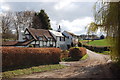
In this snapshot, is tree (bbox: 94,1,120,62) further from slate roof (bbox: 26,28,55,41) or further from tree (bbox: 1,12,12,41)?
tree (bbox: 1,12,12,41)

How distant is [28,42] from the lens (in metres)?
28.8

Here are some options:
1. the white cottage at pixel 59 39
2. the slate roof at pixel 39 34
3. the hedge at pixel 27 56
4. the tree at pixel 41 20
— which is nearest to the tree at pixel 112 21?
the hedge at pixel 27 56

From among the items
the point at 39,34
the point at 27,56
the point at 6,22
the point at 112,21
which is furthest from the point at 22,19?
the point at 112,21

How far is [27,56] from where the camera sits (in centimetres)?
1345

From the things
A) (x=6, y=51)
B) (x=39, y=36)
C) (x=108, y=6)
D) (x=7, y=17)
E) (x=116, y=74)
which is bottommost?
(x=116, y=74)

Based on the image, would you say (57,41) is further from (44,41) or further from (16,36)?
(16,36)

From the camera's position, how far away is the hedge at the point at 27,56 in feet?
37.8

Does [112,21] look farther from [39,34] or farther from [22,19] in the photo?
[22,19]

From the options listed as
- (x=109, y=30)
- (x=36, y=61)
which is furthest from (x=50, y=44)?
(x=109, y=30)

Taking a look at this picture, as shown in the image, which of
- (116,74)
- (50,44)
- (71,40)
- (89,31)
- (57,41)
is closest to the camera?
(116,74)

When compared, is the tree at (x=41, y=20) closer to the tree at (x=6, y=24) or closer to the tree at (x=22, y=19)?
the tree at (x=22, y=19)

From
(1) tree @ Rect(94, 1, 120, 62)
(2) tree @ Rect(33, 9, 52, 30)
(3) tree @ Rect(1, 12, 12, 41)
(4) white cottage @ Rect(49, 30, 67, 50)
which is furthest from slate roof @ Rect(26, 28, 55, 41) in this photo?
(1) tree @ Rect(94, 1, 120, 62)

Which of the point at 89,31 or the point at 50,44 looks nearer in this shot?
the point at 89,31

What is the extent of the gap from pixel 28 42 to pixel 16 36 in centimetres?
1829
